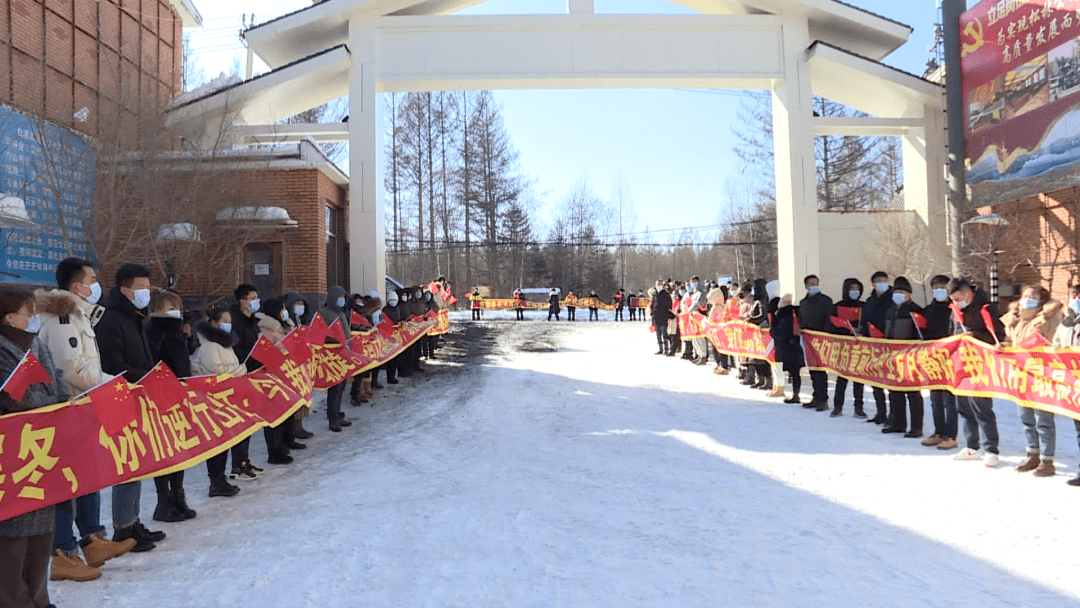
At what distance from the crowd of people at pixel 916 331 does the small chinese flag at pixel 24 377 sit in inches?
314

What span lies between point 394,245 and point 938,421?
42974 mm

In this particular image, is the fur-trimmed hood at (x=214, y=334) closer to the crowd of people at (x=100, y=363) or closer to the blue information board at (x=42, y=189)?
the crowd of people at (x=100, y=363)

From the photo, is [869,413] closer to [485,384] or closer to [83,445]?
[485,384]

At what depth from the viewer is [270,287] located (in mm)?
Result: 15453

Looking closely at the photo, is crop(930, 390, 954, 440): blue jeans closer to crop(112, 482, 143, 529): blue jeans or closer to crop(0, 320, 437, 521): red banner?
crop(0, 320, 437, 521): red banner

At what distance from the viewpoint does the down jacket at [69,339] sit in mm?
4430

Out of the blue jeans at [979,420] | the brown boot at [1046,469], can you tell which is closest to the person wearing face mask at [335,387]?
the blue jeans at [979,420]

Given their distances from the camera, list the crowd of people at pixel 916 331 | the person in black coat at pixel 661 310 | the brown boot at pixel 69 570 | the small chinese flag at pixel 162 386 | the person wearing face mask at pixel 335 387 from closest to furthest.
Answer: the brown boot at pixel 69 570, the small chinese flag at pixel 162 386, the crowd of people at pixel 916 331, the person wearing face mask at pixel 335 387, the person in black coat at pixel 661 310

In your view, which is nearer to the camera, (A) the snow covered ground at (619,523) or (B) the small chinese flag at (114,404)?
(A) the snow covered ground at (619,523)

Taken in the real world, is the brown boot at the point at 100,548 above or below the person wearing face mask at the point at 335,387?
below

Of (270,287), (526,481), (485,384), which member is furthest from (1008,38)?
(270,287)

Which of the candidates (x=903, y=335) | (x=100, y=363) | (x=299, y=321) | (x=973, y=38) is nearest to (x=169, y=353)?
(x=100, y=363)

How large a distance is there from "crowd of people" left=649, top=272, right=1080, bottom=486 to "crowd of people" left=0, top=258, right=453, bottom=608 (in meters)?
7.54

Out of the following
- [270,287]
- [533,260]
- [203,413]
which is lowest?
[203,413]
